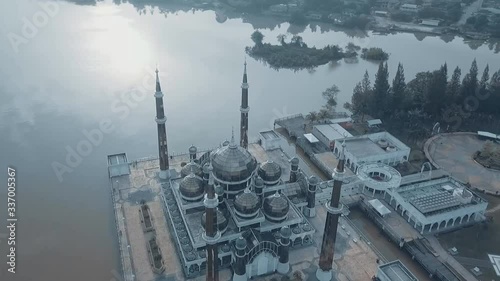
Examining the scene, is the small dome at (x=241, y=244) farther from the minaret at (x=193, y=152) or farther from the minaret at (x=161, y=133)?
the minaret at (x=161, y=133)

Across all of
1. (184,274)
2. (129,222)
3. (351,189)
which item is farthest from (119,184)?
(351,189)

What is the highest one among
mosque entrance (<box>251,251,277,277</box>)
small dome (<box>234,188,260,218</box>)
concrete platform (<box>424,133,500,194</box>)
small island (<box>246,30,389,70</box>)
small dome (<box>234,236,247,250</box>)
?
small island (<box>246,30,389,70</box>)

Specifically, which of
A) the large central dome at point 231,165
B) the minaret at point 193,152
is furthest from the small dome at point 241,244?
the minaret at point 193,152

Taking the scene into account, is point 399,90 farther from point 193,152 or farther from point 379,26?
point 379,26

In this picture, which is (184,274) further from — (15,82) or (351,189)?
(15,82)

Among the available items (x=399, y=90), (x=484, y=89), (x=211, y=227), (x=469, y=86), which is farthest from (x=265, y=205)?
(x=484, y=89)

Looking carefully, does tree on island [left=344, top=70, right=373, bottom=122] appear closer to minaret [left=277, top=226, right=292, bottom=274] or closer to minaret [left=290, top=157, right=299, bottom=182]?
minaret [left=290, top=157, right=299, bottom=182]

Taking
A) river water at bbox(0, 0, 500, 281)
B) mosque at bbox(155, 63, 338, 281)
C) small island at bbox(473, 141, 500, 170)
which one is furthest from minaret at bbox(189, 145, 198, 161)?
small island at bbox(473, 141, 500, 170)
